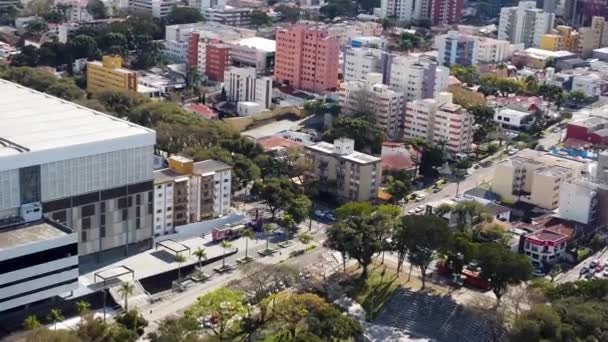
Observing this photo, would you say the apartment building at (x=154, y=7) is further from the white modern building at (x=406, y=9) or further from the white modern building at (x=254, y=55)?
the white modern building at (x=406, y=9)

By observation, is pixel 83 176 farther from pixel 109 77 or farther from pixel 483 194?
pixel 109 77

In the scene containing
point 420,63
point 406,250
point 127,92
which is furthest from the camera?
point 420,63

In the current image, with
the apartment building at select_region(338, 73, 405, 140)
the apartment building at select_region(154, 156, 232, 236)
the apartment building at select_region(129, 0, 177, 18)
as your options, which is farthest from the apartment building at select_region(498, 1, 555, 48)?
the apartment building at select_region(154, 156, 232, 236)

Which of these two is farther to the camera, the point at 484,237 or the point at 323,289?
the point at 484,237

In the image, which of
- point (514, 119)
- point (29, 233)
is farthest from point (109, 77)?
point (29, 233)

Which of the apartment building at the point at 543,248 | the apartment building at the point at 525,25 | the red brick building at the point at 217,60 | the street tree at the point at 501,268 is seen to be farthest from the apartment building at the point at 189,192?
the apartment building at the point at 525,25

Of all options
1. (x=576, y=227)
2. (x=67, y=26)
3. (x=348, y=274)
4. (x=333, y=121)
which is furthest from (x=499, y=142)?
(x=67, y=26)

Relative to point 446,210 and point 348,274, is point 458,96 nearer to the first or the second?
point 446,210
